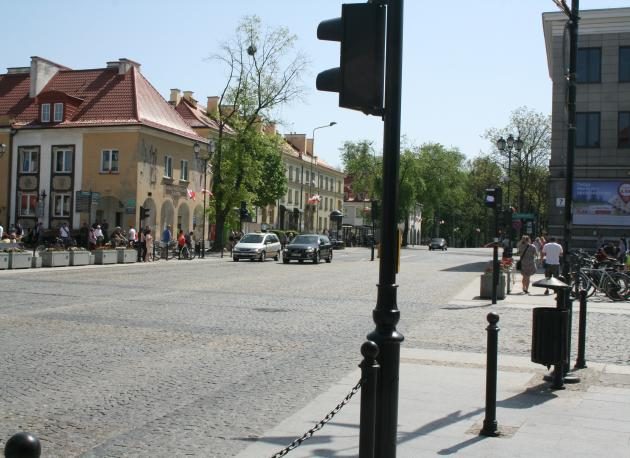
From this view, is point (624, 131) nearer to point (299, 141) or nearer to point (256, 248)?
point (256, 248)

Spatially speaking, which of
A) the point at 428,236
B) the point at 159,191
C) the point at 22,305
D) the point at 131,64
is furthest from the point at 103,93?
the point at 428,236

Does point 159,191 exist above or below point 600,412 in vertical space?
above

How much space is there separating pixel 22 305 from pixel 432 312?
28.4 ft

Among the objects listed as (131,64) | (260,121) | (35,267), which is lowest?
(35,267)

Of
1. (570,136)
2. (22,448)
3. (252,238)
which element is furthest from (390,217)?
(252,238)

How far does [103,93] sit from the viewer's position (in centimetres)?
4953

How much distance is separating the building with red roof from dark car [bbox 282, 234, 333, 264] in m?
12.7

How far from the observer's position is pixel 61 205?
1870 inches

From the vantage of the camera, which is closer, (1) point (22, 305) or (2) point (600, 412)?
(2) point (600, 412)

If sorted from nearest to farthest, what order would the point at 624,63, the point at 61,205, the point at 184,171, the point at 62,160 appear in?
the point at 624,63
the point at 61,205
the point at 62,160
the point at 184,171

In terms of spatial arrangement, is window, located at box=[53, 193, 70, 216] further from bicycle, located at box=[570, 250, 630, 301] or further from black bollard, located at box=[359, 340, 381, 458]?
black bollard, located at box=[359, 340, 381, 458]

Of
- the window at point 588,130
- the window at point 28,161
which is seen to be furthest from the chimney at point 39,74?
the window at point 588,130

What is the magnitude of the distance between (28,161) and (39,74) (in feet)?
24.8

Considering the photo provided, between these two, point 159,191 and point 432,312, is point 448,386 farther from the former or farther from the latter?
point 159,191
